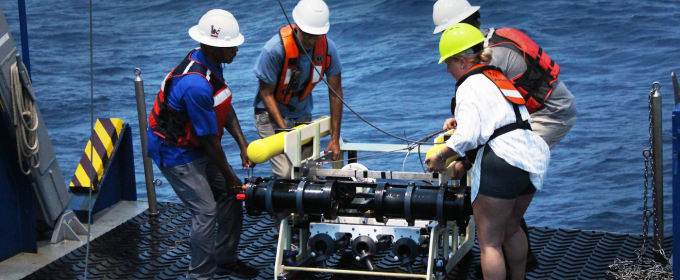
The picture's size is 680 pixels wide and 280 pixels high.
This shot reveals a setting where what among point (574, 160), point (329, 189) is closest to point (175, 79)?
point (329, 189)

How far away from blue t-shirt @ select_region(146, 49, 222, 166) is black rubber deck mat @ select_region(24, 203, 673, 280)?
32.8 inches

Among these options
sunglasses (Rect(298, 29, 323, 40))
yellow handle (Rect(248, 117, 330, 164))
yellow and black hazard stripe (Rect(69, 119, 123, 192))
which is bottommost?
yellow and black hazard stripe (Rect(69, 119, 123, 192))

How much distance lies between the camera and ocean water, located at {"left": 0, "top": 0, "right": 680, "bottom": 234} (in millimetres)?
7207

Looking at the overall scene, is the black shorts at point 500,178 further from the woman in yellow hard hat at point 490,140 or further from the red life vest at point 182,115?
the red life vest at point 182,115

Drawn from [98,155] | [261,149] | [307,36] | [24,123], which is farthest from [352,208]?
[98,155]

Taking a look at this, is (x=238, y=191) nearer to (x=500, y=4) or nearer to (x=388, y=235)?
(x=388, y=235)

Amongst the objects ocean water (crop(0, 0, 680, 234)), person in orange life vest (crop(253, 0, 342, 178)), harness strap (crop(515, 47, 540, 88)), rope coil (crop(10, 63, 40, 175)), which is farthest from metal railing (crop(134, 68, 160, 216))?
harness strap (crop(515, 47, 540, 88))

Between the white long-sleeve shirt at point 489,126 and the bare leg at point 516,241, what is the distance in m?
0.29

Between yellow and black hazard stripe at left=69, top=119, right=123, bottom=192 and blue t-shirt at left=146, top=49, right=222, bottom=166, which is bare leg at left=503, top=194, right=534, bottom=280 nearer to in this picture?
blue t-shirt at left=146, top=49, right=222, bottom=166

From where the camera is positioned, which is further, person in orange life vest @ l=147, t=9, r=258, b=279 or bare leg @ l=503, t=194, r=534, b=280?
person in orange life vest @ l=147, t=9, r=258, b=279

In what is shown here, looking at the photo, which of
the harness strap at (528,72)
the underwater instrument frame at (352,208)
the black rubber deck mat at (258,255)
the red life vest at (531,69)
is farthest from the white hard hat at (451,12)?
the black rubber deck mat at (258,255)

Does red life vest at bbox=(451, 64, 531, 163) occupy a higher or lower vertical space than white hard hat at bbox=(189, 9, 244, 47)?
lower

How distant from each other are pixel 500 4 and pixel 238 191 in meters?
9.06

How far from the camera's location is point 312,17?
455cm
